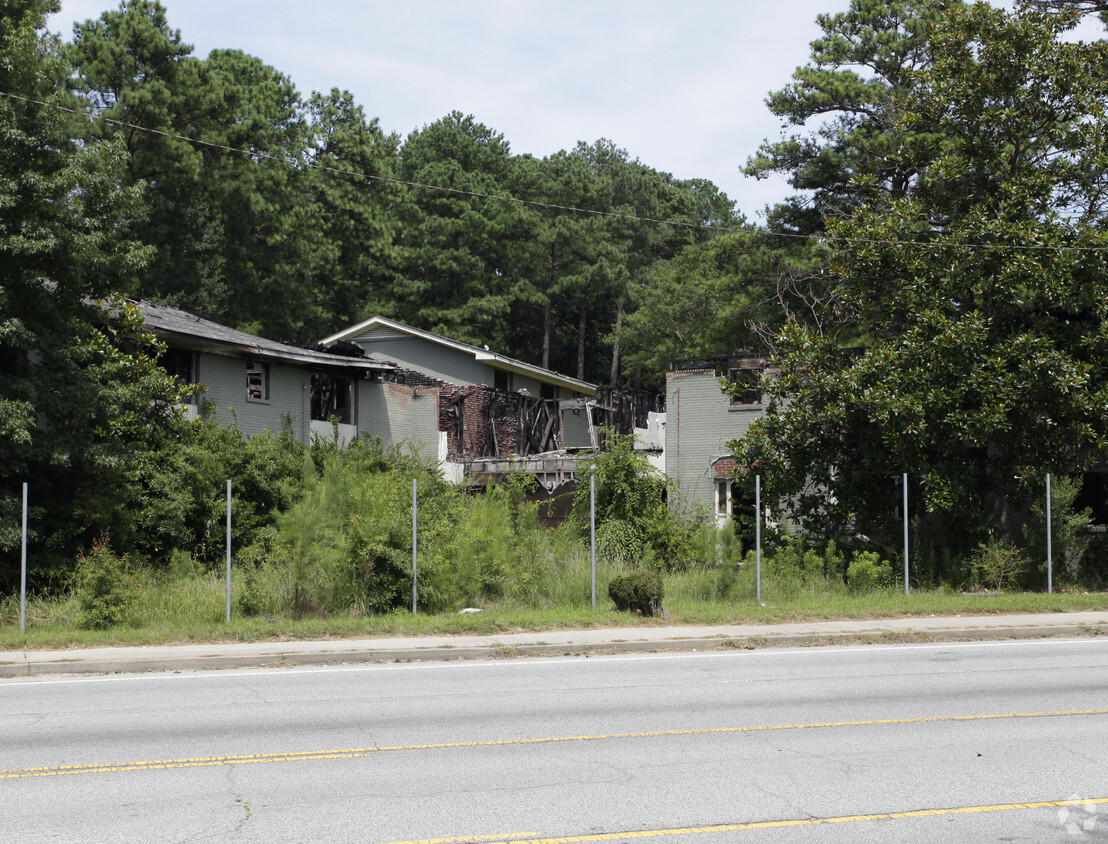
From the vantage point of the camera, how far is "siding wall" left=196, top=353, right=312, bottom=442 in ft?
92.1

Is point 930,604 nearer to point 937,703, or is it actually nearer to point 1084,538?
point 1084,538

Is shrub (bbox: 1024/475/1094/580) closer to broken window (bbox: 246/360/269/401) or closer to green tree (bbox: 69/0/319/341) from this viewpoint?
broken window (bbox: 246/360/269/401)

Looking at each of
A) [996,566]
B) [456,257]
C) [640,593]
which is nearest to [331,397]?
[640,593]

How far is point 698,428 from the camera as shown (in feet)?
87.7

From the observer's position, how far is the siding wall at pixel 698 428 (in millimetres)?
26359

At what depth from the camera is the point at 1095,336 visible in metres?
19.7

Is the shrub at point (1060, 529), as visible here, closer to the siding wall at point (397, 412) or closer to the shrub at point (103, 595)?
the shrub at point (103, 595)

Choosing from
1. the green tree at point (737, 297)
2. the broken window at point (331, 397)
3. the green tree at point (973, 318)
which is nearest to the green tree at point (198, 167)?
the broken window at point (331, 397)

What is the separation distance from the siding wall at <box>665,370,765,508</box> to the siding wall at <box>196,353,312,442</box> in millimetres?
10907

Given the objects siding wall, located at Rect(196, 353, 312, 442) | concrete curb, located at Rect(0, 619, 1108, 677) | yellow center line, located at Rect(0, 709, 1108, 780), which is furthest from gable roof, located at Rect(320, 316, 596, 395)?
yellow center line, located at Rect(0, 709, 1108, 780)

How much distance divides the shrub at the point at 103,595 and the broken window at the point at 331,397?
1729cm

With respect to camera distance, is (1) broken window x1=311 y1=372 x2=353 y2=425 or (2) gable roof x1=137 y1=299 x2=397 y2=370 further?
(1) broken window x1=311 y1=372 x2=353 y2=425

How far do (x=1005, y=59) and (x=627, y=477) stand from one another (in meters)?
12.0

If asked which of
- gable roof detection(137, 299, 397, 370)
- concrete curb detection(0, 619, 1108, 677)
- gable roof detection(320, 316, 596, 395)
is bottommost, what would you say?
concrete curb detection(0, 619, 1108, 677)
